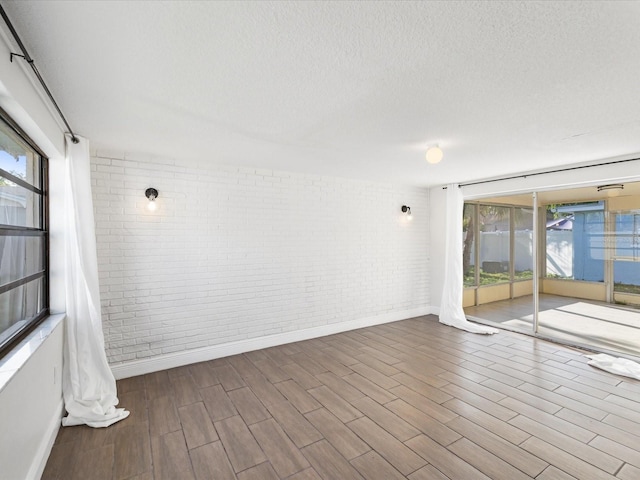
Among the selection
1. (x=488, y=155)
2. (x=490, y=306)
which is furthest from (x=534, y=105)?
(x=490, y=306)

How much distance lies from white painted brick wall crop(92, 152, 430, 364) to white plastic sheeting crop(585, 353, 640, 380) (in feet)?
8.73

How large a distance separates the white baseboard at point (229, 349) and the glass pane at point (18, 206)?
1751 mm

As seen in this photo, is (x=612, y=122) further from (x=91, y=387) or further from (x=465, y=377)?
(x=91, y=387)

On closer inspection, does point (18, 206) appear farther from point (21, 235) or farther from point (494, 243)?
point (494, 243)

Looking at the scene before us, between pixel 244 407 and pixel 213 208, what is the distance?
2.24 m

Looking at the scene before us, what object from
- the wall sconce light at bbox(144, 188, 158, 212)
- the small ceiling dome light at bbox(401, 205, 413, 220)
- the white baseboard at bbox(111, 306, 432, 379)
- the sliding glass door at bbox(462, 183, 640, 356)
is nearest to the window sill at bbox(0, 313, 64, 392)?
the white baseboard at bbox(111, 306, 432, 379)

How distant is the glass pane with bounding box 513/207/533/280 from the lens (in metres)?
4.89

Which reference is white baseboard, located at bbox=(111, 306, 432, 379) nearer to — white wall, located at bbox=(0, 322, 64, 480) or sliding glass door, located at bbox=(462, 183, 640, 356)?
white wall, located at bbox=(0, 322, 64, 480)

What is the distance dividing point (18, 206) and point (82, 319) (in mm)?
1077

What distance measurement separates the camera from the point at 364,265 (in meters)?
5.16

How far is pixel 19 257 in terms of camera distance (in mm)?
2070

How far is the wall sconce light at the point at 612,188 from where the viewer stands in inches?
151

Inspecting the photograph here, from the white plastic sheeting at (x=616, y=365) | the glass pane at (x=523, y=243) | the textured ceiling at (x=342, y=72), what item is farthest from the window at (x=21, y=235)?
the glass pane at (x=523, y=243)

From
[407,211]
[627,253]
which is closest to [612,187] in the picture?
[627,253]
